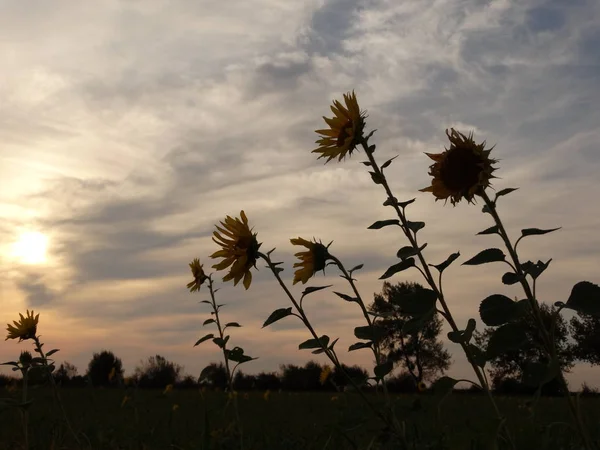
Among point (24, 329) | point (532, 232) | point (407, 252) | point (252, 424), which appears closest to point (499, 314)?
point (532, 232)

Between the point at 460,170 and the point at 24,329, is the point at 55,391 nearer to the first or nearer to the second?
the point at 24,329

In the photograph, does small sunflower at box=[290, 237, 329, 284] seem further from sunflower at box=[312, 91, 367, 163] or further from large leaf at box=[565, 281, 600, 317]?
large leaf at box=[565, 281, 600, 317]

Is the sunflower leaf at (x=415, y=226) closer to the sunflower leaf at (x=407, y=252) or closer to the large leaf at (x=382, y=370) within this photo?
the sunflower leaf at (x=407, y=252)

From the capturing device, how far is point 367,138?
120 inches

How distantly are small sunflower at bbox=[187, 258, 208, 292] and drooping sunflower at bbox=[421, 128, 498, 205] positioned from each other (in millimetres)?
3166

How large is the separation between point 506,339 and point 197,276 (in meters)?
4.08

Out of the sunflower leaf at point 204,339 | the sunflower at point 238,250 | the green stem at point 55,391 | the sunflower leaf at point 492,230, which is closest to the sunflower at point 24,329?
the green stem at point 55,391

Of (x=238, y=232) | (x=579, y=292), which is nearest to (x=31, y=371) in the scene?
(x=238, y=232)

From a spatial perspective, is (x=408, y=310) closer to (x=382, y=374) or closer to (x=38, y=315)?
(x=382, y=374)

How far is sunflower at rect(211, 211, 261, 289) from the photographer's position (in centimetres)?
299

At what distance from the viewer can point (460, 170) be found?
8.66ft

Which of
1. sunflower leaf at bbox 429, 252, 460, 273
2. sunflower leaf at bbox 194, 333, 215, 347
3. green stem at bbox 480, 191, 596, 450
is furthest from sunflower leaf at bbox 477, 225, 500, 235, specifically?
sunflower leaf at bbox 194, 333, 215, 347

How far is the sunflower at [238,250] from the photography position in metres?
2.99

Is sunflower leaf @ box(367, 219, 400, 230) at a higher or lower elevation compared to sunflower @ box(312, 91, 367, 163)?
lower
